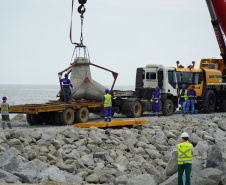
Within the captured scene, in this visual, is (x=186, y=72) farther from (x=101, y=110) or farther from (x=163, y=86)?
(x=101, y=110)

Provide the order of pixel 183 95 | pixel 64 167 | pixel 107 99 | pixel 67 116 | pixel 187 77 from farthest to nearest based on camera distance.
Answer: pixel 187 77, pixel 183 95, pixel 67 116, pixel 107 99, pixel 64 167

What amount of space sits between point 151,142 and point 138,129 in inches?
56.3

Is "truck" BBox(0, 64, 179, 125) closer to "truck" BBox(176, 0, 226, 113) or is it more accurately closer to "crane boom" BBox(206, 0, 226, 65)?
"truck" BBox(176, 0, 226, 113)

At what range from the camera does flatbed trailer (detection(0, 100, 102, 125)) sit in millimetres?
18516

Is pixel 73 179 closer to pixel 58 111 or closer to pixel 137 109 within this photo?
pixel 58 111

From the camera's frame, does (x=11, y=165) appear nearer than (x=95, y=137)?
Yes

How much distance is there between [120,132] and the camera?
16781mm

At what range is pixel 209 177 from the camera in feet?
36.7

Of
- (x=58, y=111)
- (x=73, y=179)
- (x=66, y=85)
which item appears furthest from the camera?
(x=66, y=85)

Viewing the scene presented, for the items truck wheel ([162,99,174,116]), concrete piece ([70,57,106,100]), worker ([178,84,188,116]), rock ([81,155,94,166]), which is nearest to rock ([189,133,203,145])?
worker ([178,84,188,116])

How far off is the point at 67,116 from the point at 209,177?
9.66 m

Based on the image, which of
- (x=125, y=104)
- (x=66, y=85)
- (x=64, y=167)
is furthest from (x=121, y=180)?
(x=125, y=104)

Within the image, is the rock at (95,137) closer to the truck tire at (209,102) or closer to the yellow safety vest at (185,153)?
the yellow safety vest at (185,153)

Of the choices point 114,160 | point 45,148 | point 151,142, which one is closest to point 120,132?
point 151,142
